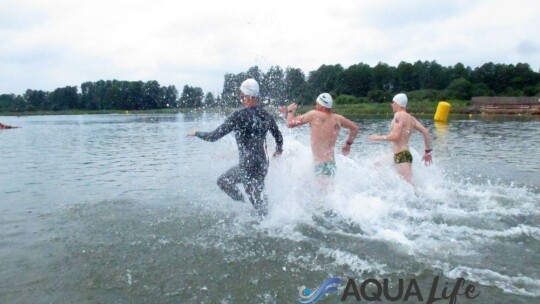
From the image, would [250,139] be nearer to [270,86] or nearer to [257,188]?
[257,188]

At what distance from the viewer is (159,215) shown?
7656 millimetres

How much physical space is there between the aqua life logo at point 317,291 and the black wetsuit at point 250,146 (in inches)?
98.1

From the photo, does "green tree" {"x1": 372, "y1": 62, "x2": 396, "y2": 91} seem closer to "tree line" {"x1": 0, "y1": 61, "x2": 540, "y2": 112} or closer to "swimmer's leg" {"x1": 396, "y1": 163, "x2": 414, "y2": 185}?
"tree line" {"x1": 0, "y1": 61, "x2": 540, "y2": 112}

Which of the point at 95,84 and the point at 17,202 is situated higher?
the point at 95,84

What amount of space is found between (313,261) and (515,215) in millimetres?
4121

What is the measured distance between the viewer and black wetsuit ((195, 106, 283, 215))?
648cm

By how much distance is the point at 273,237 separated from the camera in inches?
245

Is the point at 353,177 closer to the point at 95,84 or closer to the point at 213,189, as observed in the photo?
the point at 213,189

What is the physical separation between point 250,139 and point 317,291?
2848mm

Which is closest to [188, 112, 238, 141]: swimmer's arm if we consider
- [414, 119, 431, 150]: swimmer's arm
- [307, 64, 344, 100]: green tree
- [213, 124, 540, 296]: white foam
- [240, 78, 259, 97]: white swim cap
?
[240, 78, 259, 97]: white swim cap

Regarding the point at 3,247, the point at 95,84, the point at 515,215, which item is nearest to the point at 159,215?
the point at 3,247

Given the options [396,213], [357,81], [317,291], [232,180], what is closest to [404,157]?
[396,213]

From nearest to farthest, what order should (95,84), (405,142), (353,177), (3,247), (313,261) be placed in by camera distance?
(313,261)
(3,247)
(405,142)
(353,177)
(95,84)

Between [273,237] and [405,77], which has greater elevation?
[405,77]
